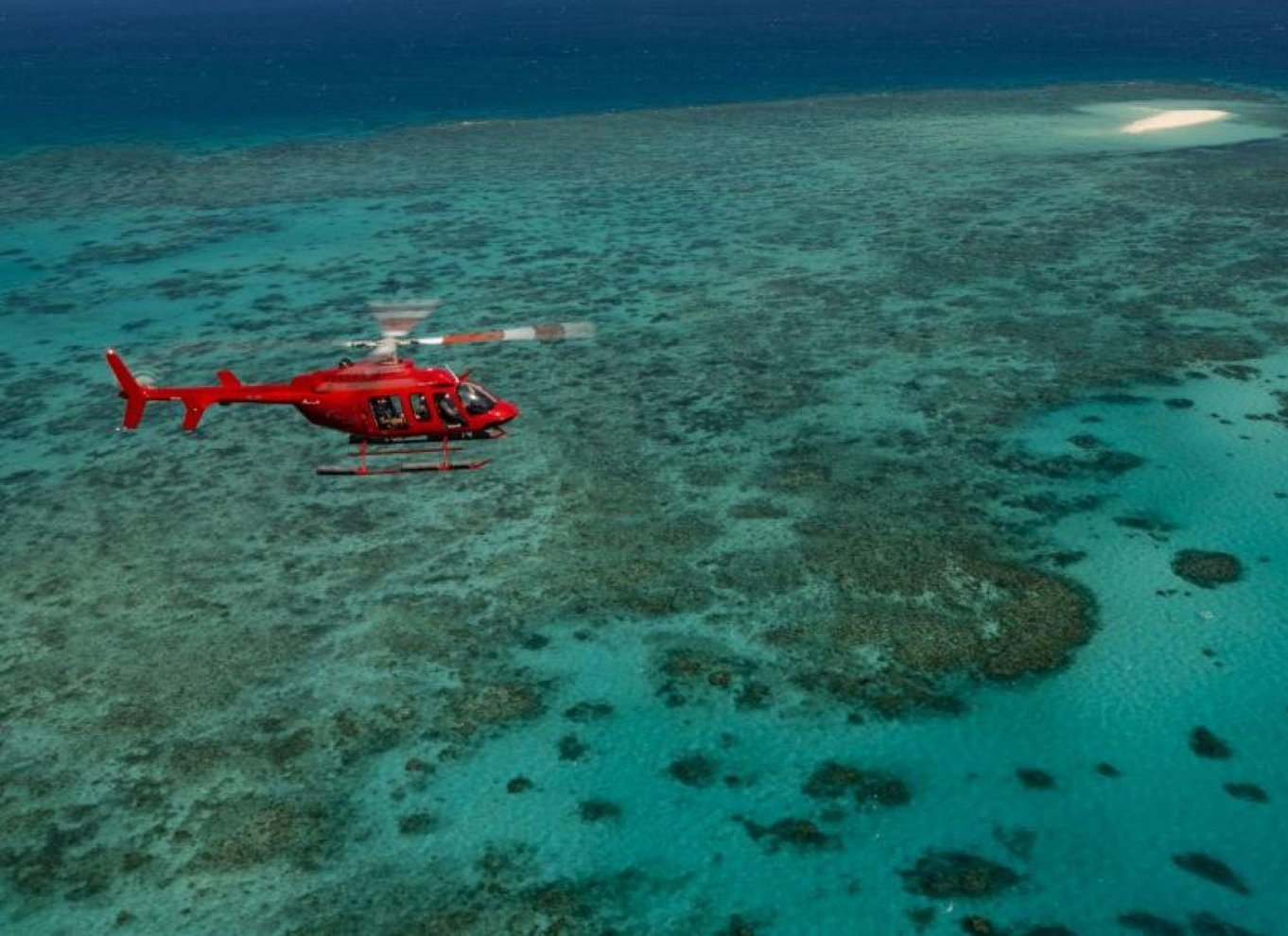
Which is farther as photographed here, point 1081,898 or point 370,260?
point 370,260

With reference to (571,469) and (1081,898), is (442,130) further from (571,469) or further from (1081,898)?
(1081,898)

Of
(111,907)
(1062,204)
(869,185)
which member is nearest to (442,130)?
(869,185)

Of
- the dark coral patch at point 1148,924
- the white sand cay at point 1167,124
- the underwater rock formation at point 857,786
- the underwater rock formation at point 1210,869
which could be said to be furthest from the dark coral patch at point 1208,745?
the white sand cay at point 1167,124

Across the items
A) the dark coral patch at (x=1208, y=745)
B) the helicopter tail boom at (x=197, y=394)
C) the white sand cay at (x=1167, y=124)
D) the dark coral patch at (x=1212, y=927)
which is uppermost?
the white sand cay at (x=1167, y=124)

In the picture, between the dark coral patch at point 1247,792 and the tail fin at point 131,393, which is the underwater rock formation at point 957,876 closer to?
the dark coral patch at point 1247,792

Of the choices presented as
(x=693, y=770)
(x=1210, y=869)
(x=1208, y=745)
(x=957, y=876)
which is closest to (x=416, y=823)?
(x=693, y=770)

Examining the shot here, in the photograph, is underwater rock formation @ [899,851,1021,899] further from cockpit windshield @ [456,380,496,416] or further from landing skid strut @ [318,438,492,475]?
landing skid strut @ [318,438,492,475]

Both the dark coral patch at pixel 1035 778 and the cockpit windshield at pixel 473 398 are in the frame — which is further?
the cockpit windshield at pixel 473 398

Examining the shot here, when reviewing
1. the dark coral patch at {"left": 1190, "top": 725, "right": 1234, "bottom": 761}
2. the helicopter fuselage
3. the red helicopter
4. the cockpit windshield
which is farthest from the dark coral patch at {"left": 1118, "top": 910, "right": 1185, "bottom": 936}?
the cockpit windshield
